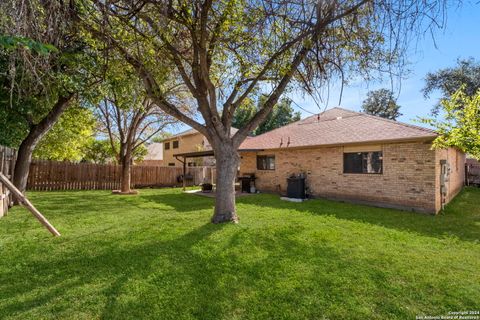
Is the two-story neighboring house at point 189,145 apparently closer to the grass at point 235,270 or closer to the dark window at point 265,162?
the dark window at point 265,162

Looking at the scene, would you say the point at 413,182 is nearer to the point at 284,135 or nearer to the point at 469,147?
the point at 469,147

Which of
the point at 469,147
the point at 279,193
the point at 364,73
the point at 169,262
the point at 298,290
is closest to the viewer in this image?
the point at 298,290

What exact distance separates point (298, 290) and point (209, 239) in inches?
91.1

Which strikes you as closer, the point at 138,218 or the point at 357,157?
the point at 138,218

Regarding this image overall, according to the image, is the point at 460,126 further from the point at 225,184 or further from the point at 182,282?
the point at 182,282

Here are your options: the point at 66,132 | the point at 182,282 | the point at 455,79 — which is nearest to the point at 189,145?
the point at 66,132

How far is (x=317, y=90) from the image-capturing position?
5.17 meters

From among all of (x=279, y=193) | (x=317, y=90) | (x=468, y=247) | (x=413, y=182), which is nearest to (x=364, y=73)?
(x=317, y=90)

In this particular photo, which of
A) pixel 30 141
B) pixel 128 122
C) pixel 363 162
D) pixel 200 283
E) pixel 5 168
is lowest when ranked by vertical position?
pixel 200 283

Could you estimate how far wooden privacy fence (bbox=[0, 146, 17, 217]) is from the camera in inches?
263

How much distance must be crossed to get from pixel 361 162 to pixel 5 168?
38.4ft

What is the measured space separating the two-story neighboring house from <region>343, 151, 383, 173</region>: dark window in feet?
53.4

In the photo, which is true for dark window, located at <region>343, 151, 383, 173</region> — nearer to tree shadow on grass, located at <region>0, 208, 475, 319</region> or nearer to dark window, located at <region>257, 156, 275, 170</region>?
dark window, located at <region>257, 156, 275, 170</region>

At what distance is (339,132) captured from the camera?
468 inches
